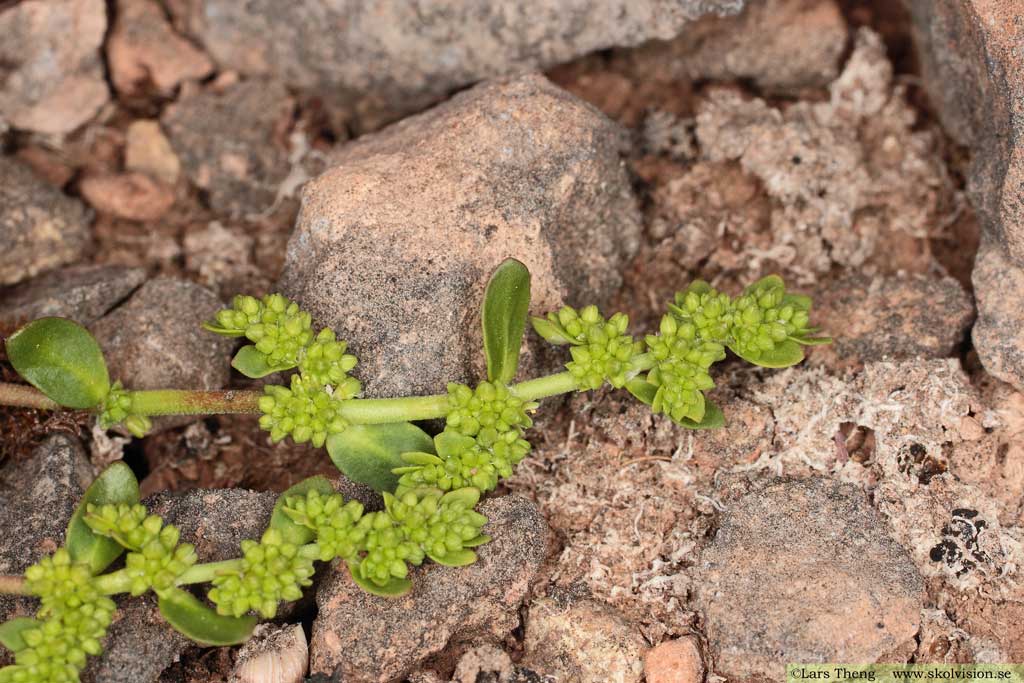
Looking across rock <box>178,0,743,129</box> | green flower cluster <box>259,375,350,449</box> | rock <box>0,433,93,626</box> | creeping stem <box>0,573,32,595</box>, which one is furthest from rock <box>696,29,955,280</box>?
creeping stem <box>0,573,32,595</box>

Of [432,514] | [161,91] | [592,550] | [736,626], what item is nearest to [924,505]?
[736,626]

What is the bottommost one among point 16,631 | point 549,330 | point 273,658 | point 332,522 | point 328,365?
point 273,658

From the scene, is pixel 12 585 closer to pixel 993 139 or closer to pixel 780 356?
pixel 780 356

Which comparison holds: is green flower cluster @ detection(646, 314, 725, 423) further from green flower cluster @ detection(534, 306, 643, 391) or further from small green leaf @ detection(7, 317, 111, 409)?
small green leaf @ detection(7, 317, 111, 409)

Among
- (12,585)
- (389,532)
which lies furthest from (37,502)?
(389,532)

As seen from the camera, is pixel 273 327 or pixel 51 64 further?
pixel 51 64

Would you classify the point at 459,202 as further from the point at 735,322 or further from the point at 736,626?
the point at 736,626
